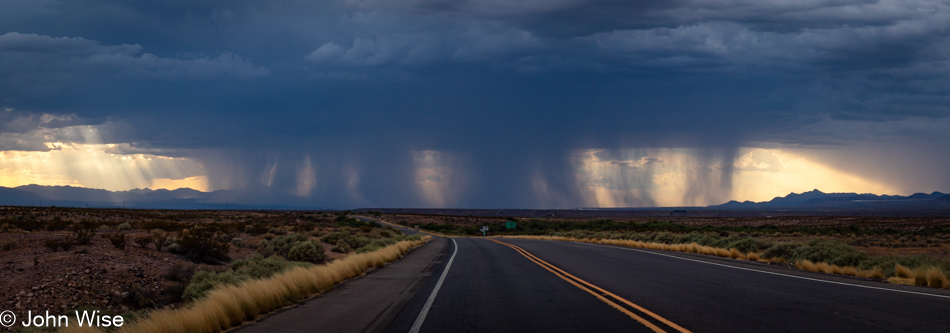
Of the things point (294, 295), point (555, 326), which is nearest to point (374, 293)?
point (294, 295)

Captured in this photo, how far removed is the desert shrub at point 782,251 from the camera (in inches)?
928

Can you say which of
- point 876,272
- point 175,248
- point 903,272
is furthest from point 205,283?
point 903,272

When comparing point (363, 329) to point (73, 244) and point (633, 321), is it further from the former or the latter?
point (73, 244)

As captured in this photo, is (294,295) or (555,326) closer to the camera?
(555,326)

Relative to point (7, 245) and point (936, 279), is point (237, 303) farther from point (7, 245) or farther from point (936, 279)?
point (7, 245)

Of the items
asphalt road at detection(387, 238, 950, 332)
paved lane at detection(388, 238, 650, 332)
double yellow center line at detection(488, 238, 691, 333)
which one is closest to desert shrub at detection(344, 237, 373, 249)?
asphalt road at detection(387, 238, 950, 332)

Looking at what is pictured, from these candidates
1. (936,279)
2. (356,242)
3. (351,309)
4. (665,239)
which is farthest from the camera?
(665,239)

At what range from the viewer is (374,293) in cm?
1395

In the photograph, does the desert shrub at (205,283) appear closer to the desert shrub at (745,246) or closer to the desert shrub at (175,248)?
the desert shrub at (175,248)

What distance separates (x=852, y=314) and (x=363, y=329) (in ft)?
24.5

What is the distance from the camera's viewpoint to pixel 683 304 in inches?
427

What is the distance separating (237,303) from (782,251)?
2125 cm

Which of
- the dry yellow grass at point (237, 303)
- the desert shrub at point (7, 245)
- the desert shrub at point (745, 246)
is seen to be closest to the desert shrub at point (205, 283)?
the dry yellow grass at point (237, 303)

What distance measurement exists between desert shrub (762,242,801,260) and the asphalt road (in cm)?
→ 713
